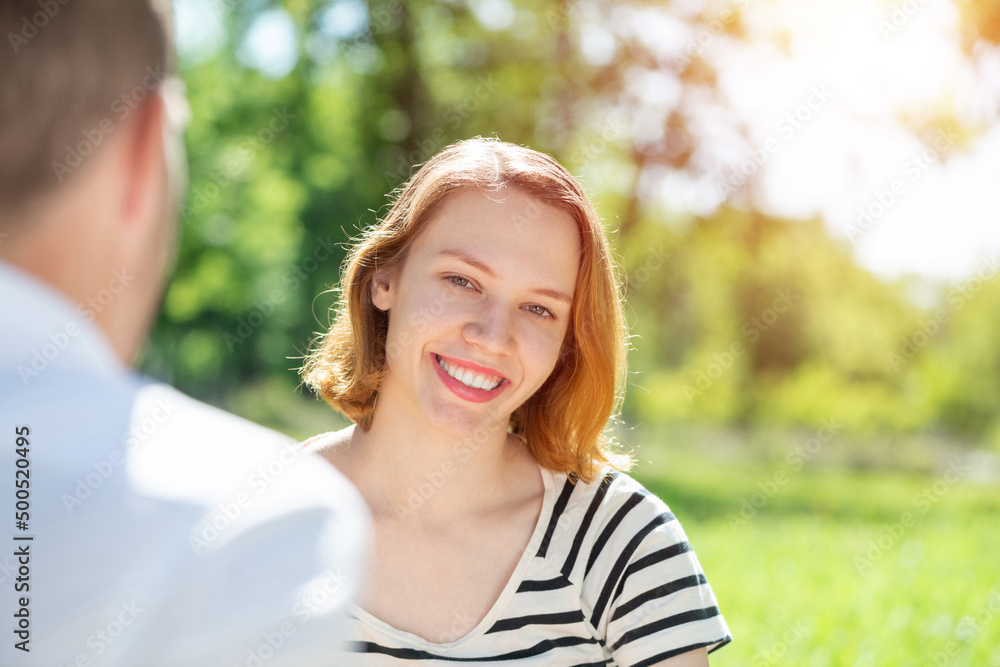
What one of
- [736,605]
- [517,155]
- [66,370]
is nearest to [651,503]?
[517,155]

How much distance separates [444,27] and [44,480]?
48.8ft

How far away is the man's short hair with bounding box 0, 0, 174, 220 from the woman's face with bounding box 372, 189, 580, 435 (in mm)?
1472

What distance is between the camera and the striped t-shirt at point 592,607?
2.12m

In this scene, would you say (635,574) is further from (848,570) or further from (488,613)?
(848,570)

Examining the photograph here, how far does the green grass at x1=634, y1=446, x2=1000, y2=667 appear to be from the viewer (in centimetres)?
432

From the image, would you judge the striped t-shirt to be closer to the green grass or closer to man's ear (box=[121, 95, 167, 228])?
man's ear (box=[121, 95, 167, 228])

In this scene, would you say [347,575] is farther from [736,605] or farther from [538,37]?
[538,37]

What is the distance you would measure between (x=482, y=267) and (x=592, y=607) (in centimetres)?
97

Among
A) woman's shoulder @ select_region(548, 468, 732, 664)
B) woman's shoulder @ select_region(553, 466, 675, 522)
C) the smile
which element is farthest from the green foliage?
the smile

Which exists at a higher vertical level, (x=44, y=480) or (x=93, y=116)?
(x=93, y=116)

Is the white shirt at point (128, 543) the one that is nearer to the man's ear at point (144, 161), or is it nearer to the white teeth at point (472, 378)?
the man's ear at point (144, 161)

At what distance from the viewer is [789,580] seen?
5.66m

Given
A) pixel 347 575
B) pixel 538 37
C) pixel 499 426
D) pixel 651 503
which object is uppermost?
pixel 538 37

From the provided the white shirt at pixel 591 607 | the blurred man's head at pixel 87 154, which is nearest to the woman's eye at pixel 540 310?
the white shirt at pixel 591 607
